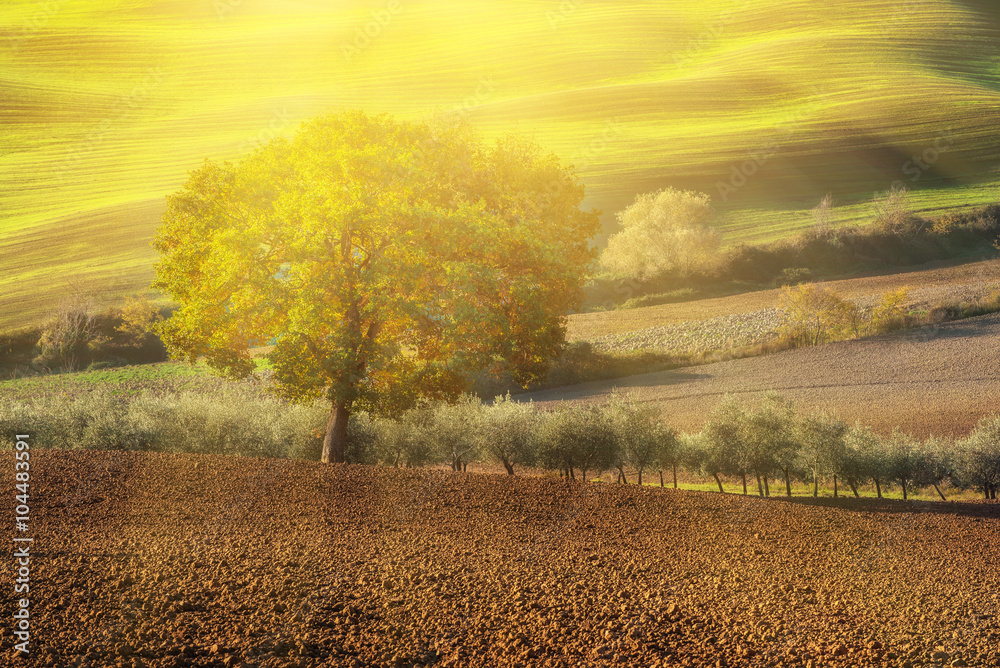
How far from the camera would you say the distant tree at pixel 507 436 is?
19.5 metres

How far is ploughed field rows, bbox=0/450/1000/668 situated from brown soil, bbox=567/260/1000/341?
102 feet

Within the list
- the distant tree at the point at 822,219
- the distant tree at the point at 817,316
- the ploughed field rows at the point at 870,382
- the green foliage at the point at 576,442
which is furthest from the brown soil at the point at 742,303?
the green foliage at the point at 576,442

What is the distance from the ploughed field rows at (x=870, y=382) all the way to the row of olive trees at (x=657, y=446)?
6.57m

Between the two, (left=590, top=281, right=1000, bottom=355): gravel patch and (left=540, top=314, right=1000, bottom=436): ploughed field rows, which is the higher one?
(left=590, top=281, right=1000, bottom=355): gravel patch

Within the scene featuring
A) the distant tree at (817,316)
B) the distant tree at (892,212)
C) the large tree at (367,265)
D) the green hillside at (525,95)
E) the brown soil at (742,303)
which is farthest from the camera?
the green hillside at (525,95)

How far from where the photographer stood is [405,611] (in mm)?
7262

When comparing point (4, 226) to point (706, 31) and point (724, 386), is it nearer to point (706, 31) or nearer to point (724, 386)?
point (724, 386)

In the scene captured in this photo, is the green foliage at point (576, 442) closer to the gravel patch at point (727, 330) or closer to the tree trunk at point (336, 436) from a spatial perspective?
the tree trunk at point (336, 436)

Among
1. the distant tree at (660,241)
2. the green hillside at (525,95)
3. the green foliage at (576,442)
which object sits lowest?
the green foliage at (576,442)

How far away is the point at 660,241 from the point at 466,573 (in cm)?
5626

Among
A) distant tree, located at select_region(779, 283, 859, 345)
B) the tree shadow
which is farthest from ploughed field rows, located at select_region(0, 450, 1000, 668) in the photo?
distant tree, located at select_region(779, 283, 859, 345)

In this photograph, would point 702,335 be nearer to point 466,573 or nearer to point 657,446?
point 657,446

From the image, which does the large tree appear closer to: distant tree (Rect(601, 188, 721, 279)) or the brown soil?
the brown soil

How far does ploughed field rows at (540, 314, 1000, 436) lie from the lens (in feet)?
93.7
